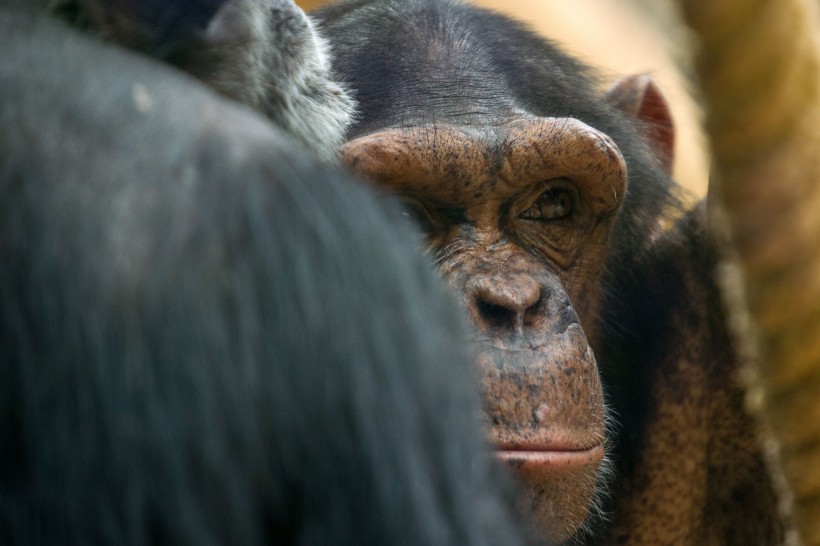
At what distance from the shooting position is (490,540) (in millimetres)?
1177

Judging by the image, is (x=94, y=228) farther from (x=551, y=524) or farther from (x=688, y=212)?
(x=688, y=212)

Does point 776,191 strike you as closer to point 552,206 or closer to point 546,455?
point 546,455

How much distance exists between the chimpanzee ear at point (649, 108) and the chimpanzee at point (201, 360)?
206cm

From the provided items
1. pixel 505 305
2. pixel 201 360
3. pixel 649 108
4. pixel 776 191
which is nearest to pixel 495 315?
pixel 505 305

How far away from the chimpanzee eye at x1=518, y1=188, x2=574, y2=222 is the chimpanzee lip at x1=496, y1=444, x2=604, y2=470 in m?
0.62

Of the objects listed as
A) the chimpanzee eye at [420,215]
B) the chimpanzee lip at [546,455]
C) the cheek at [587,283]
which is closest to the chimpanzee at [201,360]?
the chimpanzee lip at [546,455]

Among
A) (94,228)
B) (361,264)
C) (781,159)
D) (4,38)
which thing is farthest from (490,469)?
(4,38)

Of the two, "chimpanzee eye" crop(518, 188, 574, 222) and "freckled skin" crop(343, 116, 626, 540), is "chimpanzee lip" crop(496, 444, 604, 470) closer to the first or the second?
"freckled skin" crop(343, 116, 626, 540)

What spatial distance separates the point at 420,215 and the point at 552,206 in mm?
349

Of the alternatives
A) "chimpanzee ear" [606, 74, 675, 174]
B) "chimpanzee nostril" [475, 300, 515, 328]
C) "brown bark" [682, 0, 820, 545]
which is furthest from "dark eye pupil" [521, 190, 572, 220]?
"brown bark" [682, 0, 820, 545]

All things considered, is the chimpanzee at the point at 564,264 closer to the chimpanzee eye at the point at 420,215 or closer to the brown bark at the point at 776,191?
the chimpanzee eye at the point at 420,215

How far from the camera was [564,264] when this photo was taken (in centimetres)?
255

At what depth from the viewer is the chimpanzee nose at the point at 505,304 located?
2104mm

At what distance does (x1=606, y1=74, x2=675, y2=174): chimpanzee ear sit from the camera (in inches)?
122
